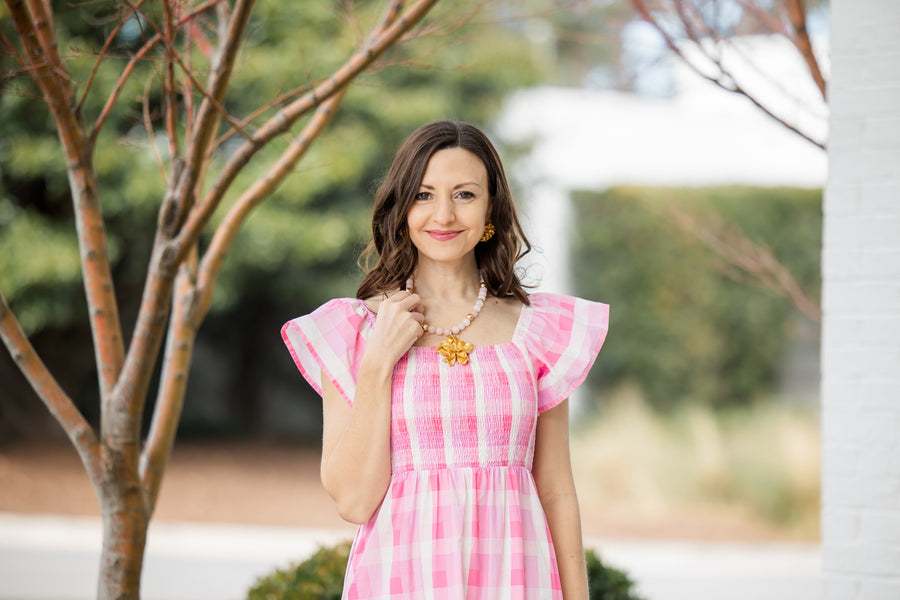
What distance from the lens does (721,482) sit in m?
7.37

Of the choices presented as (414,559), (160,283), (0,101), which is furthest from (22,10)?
(0,101)

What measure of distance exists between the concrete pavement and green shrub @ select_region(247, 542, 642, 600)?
1870 mm

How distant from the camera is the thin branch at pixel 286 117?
2.22 metres

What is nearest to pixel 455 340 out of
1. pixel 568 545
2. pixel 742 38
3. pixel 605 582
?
pixel 568 545

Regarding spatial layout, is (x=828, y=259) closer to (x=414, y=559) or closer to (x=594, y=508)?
(x=414, y=559)

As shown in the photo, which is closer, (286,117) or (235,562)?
(286,117)

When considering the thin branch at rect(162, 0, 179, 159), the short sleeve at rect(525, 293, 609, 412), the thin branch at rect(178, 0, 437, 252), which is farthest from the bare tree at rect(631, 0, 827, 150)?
the thin branch at rect(162, 0, 179, 159)

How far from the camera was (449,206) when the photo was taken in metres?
1.82

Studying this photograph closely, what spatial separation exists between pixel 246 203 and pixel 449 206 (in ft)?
3.13

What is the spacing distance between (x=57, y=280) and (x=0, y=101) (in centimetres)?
143

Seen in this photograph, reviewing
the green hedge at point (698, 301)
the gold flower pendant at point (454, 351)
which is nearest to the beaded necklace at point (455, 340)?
the gold flower pendant at point (454, 351)

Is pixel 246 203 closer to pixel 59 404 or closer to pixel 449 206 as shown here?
pixel 59 404

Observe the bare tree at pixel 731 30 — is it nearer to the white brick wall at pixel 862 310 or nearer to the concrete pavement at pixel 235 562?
the white brick wall at pixel 862 310

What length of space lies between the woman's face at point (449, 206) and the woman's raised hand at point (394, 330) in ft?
0.42
